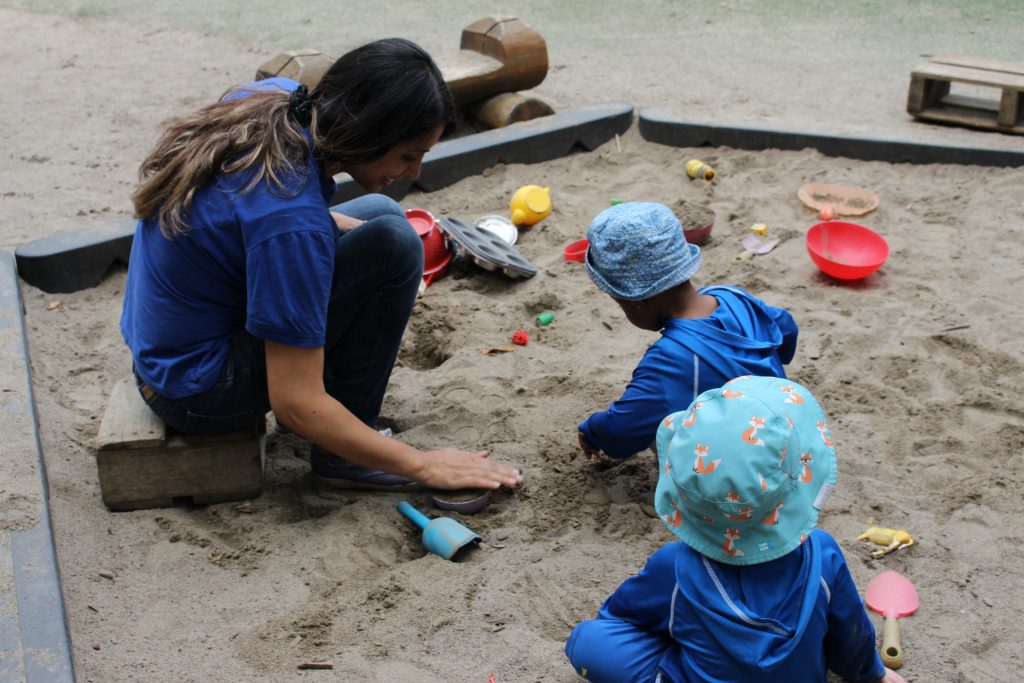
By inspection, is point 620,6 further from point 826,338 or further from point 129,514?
point 129,514

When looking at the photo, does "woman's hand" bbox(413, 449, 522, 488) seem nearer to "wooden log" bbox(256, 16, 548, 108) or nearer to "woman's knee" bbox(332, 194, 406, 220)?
"woman's knee" bbox(332, 194, 406, 220)

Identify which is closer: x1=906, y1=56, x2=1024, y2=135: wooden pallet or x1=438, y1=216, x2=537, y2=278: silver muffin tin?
x1=438, y1=216, x2=537, y2=278: silver muffin tin

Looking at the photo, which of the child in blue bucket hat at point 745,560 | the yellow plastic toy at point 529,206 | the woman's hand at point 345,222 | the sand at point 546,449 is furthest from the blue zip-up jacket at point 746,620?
the yellow plastic toy at point 529,206

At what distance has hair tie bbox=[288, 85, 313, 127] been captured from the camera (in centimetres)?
228

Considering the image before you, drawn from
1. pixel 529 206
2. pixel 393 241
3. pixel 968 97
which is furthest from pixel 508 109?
pixel 393 241

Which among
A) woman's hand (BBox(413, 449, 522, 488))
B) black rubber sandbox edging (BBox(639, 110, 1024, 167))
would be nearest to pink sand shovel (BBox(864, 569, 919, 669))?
woman's hand (BBox(413, 449, 522, 488))

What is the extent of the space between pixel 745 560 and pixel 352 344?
4.26ft

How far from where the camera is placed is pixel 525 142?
470 centimetres

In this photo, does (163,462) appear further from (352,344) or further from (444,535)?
(444,535)

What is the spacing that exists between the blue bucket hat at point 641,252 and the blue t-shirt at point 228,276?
617 mm

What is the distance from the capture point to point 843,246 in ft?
12.4

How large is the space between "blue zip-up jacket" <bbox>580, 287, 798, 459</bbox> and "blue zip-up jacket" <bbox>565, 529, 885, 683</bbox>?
1.86ft

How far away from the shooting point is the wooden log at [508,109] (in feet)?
16.4

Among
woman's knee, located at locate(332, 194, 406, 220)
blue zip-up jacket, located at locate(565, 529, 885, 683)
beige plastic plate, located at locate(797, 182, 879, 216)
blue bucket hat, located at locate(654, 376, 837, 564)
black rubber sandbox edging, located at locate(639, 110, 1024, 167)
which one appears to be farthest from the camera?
black rubber sandbox edging, located at locate(639, 110, 1024, 167)
